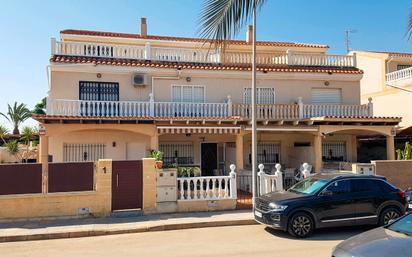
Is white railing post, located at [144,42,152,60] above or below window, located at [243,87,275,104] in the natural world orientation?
above

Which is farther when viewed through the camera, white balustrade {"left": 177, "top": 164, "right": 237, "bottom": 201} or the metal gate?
white balustrade {"left": 177, "top": 164, "right": 237, "bottom": 201}

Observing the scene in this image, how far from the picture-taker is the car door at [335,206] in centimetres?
954

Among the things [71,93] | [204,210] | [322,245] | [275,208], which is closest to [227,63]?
[71,93]

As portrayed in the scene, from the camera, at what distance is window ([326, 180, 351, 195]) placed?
989 cm

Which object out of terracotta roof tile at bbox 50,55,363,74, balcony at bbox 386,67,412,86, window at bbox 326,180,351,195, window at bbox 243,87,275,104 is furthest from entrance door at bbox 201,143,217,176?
balcony at bbox 386,67,412,86

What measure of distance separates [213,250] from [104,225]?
14.5ft

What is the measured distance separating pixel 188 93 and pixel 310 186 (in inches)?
427

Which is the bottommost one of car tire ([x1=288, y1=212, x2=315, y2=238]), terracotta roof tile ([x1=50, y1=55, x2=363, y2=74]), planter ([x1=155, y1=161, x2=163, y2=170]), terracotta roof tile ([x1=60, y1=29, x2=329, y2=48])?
car tire ([x1=288, y1=212, x2=315, y2=238])

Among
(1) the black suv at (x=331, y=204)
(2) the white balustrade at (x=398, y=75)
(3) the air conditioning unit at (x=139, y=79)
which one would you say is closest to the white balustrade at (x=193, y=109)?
(3) the air conditioning unit at (x=139, y=79)

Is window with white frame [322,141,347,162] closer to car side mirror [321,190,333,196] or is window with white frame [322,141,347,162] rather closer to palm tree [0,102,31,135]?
car side mirror [321,190,333,196]

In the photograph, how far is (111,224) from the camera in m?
11.0

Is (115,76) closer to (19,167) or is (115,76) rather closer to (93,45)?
(93,45)

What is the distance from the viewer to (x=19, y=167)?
456 inches

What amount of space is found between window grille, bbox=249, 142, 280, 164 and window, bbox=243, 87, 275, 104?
8.93 ft
